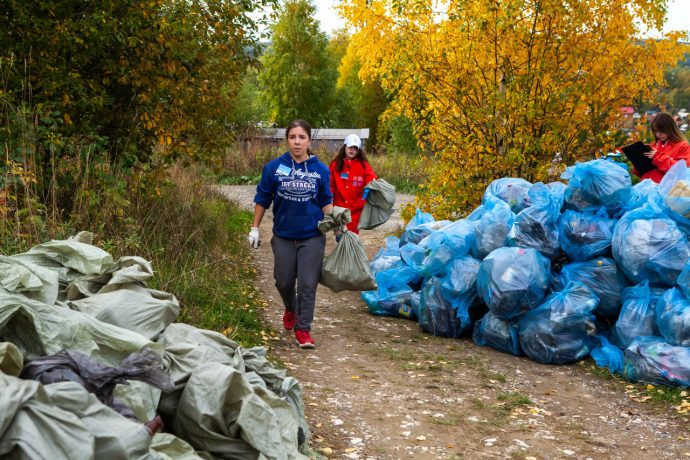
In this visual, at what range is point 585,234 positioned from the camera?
612 centimetres

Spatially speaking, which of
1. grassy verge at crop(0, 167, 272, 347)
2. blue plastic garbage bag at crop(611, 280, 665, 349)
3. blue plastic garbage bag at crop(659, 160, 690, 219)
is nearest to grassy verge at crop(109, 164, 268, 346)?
grassy verge at crop(0, 167, 272, 347)

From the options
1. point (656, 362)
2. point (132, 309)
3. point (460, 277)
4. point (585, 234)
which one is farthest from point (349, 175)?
point (132, 309)

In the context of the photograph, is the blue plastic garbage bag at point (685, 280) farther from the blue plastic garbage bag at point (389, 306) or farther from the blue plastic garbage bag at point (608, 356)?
the blue plastic garbage bag at point (389, 306)

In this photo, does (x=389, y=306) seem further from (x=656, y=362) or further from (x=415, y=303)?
(x=656, y=362)

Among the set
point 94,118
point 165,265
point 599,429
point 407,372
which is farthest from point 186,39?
point 599,429

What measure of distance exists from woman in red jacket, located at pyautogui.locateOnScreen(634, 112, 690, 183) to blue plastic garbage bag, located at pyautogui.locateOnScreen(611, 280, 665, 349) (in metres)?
1.74

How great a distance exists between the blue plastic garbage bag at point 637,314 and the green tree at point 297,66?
2211 cm

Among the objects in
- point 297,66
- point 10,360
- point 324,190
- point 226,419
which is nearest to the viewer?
point 10,360

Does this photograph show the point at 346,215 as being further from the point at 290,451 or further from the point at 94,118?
the point at 290,451

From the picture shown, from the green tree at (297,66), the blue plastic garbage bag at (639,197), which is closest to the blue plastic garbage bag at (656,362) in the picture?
the blue plastic garbage bag at (639,197)

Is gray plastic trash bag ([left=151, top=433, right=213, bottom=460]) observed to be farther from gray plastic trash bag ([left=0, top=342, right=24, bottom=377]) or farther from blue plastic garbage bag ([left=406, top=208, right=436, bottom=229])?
blue plastic garbage bag ([left=406, top=208, right=436, bottom=229])

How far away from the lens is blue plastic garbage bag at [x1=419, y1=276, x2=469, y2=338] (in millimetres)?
6660

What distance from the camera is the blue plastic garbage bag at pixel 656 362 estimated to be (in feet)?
17.4

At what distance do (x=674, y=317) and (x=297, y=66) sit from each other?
22.8m
